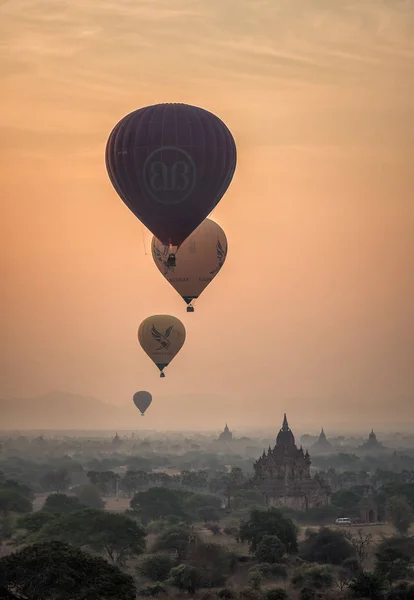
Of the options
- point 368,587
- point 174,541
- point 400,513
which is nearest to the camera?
point 368,587

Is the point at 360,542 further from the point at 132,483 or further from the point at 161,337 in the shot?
the point at 132,483

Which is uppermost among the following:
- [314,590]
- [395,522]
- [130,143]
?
[130,143]

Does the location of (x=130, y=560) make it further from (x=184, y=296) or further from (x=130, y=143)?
(x=130, y=143)

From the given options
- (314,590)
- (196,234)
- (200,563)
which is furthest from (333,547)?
(196,234)

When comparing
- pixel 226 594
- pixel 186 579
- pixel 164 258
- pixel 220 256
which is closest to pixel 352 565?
pixel 186 579

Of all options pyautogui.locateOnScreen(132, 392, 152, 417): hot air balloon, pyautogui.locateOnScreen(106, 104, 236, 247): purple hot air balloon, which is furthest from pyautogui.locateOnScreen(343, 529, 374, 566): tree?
pyautogui.locateOnScreen(132, 392, 152, 417): hot air balloon

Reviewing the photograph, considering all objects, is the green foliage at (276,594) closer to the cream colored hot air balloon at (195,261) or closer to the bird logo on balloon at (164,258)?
the cream colored hot air balloon at (195,261)
